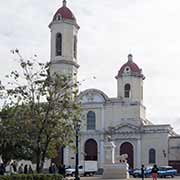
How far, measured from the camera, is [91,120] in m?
78.9

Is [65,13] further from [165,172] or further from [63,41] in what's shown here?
[165,172]

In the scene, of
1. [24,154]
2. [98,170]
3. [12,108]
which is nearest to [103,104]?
[98,170]

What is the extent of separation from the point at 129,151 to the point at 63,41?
57.3 ft

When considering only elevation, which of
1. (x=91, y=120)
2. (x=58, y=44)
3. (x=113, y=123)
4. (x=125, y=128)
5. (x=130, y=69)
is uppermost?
(x=58, y=44)

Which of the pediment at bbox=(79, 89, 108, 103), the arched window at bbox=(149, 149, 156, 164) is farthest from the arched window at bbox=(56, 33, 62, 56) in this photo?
the arched window at bbox=(149, 149, 156, 164)

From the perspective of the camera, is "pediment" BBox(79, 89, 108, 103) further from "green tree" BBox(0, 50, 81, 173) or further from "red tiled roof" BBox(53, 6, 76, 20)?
"green tree" BBox(0, 50, 81, 173)

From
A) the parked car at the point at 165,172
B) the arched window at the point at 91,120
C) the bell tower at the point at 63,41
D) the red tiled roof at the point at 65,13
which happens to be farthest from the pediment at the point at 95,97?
the parked car at the point at 165,172

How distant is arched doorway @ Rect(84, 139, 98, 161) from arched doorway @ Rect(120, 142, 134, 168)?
3.86 m

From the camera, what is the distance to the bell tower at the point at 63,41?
77.1m

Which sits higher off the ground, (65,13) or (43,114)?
(65,13)

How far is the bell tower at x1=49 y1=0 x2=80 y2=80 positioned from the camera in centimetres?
7712

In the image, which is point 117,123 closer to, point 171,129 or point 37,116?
point 171,129

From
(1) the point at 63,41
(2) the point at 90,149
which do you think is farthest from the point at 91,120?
(1) the point at 63,41

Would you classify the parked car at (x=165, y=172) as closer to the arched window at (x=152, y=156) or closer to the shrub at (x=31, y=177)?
the arched window at (x=152, y=156)
